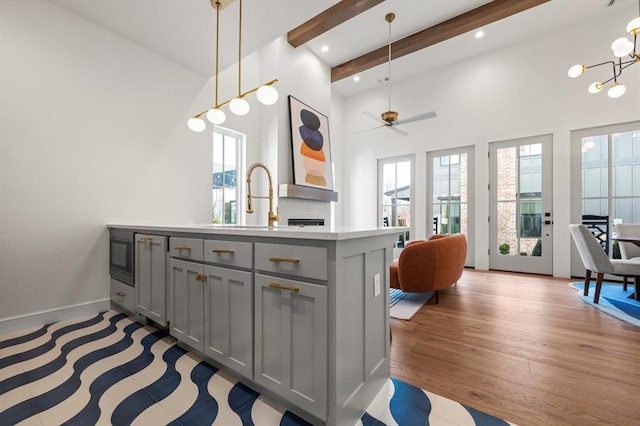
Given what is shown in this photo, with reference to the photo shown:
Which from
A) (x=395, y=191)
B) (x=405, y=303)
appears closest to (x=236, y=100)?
(x=405, y=303)

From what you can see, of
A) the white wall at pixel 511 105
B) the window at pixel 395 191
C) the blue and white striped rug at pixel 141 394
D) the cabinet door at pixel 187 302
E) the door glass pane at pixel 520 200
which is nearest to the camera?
the blue and white striped rug at pixel 141 394

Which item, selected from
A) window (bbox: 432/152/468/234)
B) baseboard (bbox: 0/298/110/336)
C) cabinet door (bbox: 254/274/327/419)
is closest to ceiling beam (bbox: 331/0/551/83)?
window (bbox: 432/152/468/234)

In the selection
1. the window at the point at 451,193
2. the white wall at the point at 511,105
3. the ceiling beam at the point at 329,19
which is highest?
the ceiling beam at the point at 329,19

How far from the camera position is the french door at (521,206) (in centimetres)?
443

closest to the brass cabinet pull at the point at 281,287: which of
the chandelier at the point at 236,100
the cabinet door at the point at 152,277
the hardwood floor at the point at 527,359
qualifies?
the hardwood floor at the point at 527,359

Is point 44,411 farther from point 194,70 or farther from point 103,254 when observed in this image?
point 194,70

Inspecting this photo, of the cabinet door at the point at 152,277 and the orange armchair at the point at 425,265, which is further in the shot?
the orange armchair at the point at 425,265

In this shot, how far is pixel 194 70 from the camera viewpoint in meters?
3.52

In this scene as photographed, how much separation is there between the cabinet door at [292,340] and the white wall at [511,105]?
15.8ft

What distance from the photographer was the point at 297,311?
4.00ft

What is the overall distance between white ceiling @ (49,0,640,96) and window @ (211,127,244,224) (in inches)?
38.3

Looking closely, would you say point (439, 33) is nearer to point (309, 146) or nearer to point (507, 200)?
point (309, 146)

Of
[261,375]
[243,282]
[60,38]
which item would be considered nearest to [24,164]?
[60,38]

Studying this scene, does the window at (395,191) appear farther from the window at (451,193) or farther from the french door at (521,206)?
the french door at (521,206)
